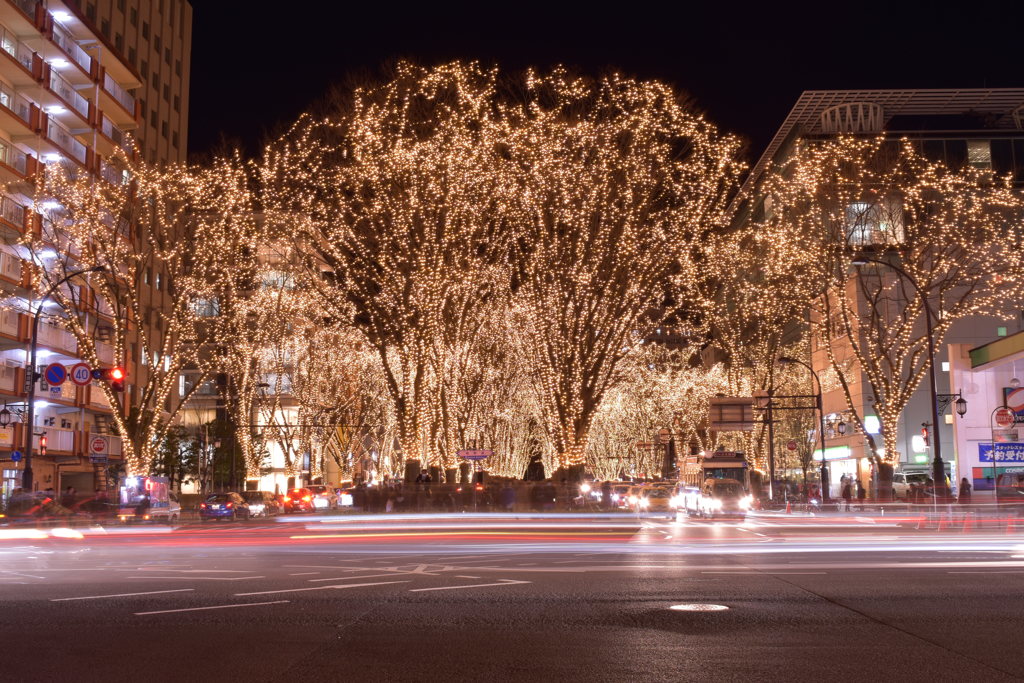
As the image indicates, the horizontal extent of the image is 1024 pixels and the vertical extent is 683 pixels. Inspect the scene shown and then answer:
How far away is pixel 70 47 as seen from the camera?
54469 mm

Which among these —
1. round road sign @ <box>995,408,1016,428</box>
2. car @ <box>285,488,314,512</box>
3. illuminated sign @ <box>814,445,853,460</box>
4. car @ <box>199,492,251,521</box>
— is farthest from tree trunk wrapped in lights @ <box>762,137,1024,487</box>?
illuminated sign @ <box>814,445,853,460</box>

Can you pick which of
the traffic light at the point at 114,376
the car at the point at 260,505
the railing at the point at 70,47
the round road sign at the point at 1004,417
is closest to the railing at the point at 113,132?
the railing at the point at 70,47

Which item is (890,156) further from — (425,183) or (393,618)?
(393,618)

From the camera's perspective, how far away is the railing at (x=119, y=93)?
59147 millimetres

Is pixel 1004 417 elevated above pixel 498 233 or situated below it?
below

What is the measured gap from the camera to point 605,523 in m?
31.6

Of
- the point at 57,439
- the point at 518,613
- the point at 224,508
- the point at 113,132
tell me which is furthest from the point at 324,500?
the point at 518,613

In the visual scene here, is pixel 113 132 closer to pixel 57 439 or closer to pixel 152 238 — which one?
pixel 57 439

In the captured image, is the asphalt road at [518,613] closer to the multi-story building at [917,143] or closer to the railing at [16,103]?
the railing at [16,103]

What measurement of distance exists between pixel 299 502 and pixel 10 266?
59.0ft

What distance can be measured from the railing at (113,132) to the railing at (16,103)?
7.68m

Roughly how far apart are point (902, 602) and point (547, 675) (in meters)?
5.65

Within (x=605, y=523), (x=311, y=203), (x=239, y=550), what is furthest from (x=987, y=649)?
(x=311, y=203)

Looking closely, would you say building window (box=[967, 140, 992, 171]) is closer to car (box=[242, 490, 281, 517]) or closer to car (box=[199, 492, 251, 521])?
car (box=[242, 490, 281, 517])
